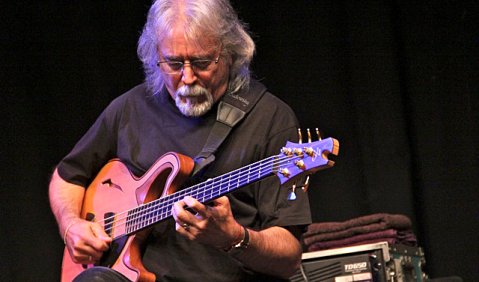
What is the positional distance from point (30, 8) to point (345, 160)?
150 centimetres

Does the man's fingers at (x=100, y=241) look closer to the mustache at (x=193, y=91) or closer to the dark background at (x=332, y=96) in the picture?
the mustache at (x=193, y=91)

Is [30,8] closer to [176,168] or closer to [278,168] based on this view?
[176,168]

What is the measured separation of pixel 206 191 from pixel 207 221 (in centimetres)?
13

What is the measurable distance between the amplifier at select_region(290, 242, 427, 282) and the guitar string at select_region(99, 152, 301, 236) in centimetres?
87

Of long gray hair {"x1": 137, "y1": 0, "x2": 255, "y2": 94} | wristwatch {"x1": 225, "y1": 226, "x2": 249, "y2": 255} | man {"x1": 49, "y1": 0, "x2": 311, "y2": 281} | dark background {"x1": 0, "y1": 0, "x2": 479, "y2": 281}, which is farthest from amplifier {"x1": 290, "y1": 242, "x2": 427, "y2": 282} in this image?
wristwatch {"x1": 225, "y1": 226, "x2": 249, "y2": 255}

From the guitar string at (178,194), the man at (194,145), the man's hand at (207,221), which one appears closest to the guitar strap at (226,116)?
the man at (194,145)

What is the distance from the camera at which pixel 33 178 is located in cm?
370

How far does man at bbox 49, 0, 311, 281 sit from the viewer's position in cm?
236

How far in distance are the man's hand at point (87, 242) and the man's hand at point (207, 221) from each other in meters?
0.43


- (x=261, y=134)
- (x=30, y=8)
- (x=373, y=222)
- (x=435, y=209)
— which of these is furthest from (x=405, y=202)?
(x=30, y=8)

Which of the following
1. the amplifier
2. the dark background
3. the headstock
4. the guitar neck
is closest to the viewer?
the headstock

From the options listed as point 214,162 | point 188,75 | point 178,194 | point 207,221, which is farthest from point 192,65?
point 207,221

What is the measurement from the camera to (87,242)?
8.27 feet

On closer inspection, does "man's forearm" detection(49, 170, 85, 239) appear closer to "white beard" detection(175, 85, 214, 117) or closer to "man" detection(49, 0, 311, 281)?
"man" detection(49, 0, 311, 281)
